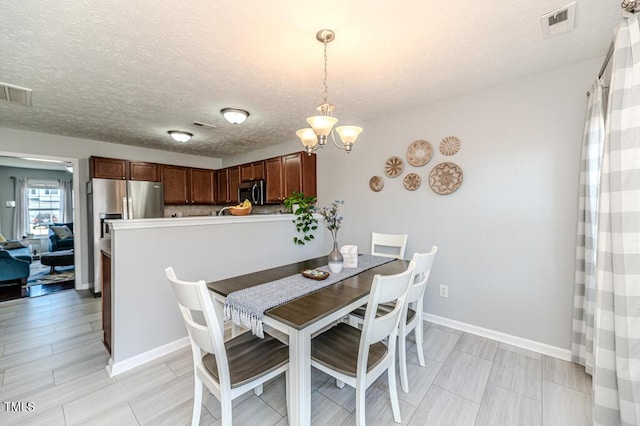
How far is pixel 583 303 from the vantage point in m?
A: 2.04

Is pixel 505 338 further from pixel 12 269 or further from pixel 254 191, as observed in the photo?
pixel 12 269

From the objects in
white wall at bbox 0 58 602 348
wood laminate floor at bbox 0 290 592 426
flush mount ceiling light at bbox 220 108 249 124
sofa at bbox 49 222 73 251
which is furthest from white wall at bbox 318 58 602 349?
sofa at bbox 49 222 73 251

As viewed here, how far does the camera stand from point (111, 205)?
409 centimetres

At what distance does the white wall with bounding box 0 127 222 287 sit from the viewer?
12.3 feet

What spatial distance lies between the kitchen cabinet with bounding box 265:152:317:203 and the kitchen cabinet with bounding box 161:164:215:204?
181 centimetres

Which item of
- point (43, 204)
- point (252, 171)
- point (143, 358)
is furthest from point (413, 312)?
point (43, 204)

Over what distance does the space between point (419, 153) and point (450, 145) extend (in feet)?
1.08

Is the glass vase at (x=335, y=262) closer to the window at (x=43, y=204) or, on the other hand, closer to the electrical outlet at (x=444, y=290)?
the electrical outlet at (x=444, y=290)

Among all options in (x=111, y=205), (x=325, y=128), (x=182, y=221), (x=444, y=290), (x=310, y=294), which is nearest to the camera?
(x=310, y=294)

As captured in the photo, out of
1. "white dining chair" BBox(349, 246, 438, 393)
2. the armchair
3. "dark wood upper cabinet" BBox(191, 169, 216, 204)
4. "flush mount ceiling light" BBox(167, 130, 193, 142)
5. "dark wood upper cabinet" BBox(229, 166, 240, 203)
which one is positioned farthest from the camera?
"dark wood upper cabinet" BBox(191, 169, 216, 204)

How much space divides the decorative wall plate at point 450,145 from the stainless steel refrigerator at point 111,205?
460cm

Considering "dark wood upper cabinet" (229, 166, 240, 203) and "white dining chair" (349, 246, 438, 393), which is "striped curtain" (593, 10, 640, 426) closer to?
"white dining chair" (349, 246, 438, 393)

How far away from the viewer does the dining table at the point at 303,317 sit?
50.2 inches

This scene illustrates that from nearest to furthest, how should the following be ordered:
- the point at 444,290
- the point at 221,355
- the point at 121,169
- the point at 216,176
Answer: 1. the point at 221,355
2. the point at 444,290
3. the point at 121,169
4. the point at 216,176
